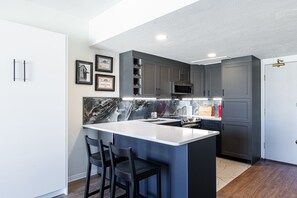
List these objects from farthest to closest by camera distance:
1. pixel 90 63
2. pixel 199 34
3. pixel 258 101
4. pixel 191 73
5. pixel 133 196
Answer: pixel 191 73, pixel 258 101, pixel 90 63, pixel 199 34, pixel 133 196

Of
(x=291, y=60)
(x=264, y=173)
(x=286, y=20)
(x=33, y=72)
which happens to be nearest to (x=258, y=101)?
(x=291, y=60)

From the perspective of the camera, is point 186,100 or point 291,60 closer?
point 291,60

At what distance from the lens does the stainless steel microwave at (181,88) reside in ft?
13.9

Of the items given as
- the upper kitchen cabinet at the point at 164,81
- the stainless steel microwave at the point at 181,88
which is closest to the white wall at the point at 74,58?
the upper kitchen cabinet at the point at 164,81

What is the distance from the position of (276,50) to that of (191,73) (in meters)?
1.91

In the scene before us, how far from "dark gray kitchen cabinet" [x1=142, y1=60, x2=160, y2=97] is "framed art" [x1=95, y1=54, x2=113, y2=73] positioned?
Answer: 64cm

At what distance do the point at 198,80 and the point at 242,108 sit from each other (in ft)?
4.44

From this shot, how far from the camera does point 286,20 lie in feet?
7.04

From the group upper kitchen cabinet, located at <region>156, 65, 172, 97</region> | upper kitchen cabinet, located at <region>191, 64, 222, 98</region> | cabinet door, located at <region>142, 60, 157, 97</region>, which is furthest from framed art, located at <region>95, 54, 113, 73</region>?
upper kitchen cabinet, located at <region>191, 64, 222, 98</region>

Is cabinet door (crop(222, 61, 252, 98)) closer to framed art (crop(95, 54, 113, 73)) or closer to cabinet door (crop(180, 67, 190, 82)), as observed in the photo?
cabinet door (crop(180, 67, 190, 82))

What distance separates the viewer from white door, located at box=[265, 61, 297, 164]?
372cm

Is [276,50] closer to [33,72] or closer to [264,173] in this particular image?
[264,173]

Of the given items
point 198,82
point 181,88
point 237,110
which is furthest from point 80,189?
point 198,82

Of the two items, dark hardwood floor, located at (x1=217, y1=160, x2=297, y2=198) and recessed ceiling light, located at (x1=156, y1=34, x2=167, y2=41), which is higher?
recessed ceiling light, located at (x1=156, y1=34, x2=167, y2=41)
